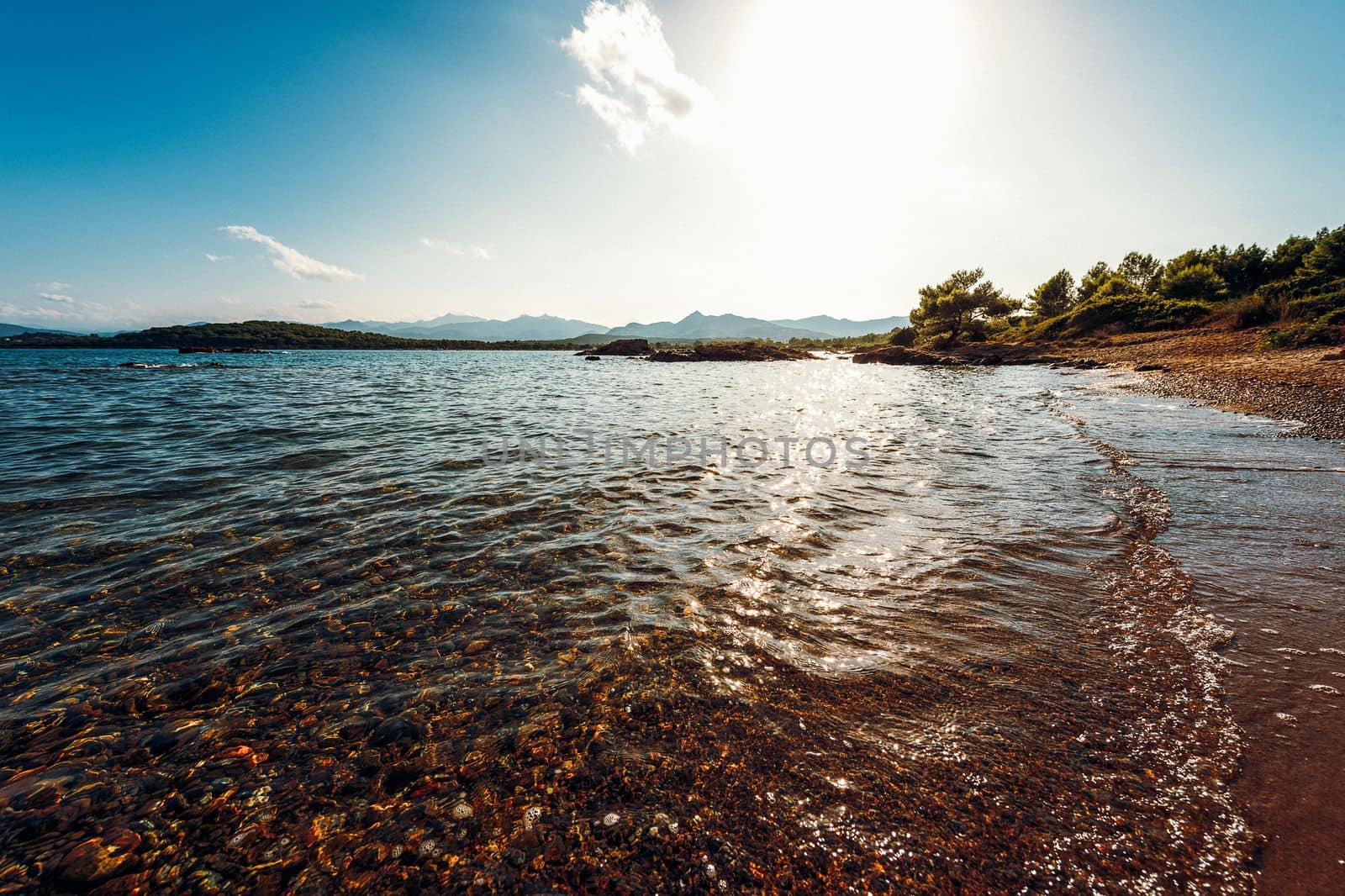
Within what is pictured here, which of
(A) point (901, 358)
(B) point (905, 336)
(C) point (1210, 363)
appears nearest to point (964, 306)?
(A) point (901, 358)

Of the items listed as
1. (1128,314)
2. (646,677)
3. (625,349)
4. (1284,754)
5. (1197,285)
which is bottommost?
(646,677)

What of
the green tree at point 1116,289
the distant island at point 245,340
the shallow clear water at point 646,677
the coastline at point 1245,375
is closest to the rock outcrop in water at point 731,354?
the coastline at point 1245,375

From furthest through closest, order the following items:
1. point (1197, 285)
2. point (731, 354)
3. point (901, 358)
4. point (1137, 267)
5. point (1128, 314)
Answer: point (1137, 267) < point (731, 354) < point (901, 358) < point (1197, 285) < point (1128, 314)

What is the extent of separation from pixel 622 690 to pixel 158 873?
296 centimetres

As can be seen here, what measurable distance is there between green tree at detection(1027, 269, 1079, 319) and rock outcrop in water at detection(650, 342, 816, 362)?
47.1 m

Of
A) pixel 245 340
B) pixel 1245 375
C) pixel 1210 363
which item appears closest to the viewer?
pixel 1245 375

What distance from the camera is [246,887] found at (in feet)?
8.77

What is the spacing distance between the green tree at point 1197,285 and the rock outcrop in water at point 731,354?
46.7m

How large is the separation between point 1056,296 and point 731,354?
63431 mm

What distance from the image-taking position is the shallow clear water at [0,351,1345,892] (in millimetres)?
2846

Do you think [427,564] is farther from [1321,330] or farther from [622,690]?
[1321,330]

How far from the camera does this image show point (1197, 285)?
61.4 meters

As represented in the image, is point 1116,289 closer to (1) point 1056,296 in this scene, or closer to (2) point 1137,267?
(1) point 1056,296

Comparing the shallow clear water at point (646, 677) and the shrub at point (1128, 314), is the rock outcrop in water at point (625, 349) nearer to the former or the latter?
the shrub at point (1128, 314)
